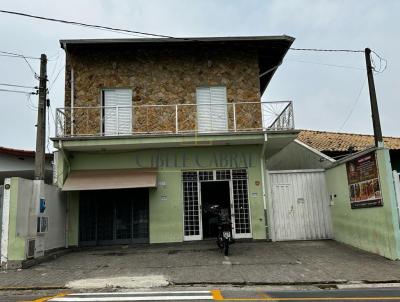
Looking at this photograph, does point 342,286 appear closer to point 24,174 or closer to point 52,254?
point 52,254

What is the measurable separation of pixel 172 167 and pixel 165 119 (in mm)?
1769

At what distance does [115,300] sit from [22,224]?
17.8 feet

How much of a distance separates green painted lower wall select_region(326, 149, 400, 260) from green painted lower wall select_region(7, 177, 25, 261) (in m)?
9.33

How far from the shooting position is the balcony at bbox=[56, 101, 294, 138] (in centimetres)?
1540

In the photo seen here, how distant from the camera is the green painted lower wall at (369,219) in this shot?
10.8 meters

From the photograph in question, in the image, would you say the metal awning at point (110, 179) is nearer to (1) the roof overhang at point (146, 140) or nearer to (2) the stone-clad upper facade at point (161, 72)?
(1) the roof overhang at point (146, 140)

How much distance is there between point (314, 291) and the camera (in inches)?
317

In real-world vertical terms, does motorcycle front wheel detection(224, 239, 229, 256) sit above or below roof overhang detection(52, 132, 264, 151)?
below

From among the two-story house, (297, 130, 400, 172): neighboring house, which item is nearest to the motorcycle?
the two-story house

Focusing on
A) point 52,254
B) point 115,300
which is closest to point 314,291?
point 115,300

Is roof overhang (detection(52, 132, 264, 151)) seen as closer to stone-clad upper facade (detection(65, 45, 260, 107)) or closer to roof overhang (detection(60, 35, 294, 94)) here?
stone-clad upper facade (detection(65, 45, 260, 107))

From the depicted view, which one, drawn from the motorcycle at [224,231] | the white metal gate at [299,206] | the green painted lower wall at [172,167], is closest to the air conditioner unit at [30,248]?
the green painted lower wall at [172,167]

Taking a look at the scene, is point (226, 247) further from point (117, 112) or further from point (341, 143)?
point (341, 143)

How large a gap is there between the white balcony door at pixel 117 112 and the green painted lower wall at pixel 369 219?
24.3 feet
